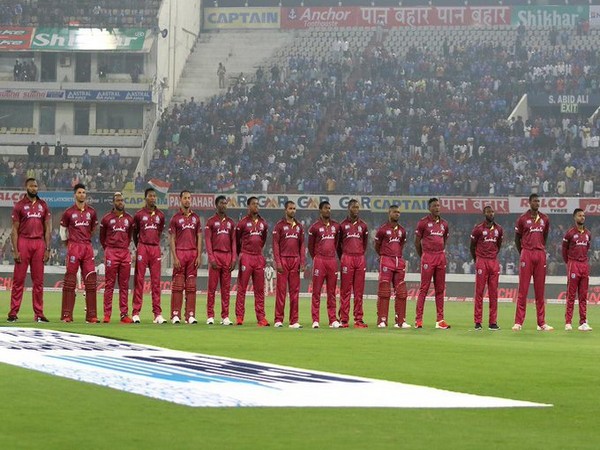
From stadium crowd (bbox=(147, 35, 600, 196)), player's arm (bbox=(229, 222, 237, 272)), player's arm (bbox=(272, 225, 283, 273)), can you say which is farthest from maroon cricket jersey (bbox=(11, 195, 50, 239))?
stadium crowd (bbox=(147, 35, 600, 196))

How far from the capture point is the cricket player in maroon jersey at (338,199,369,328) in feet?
75.5

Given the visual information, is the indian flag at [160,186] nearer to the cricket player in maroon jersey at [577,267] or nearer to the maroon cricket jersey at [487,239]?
the maroon cricket jersey at [487,239]

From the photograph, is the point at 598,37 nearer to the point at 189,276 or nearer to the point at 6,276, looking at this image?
the point at 6,276

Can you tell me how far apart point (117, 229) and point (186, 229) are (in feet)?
3.86

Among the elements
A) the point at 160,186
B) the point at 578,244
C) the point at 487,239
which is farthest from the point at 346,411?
the point at 160,186

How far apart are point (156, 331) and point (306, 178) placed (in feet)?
116

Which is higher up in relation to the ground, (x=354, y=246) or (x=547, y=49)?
(x=547, y=49)

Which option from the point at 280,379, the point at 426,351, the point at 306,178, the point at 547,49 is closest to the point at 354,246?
the point at 426,351

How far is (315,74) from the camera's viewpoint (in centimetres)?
6288

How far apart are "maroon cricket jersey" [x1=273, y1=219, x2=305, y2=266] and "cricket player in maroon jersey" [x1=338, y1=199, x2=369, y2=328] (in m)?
0.76

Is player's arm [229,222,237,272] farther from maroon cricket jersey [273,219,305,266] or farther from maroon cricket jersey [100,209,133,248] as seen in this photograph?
maroon cricket jersey [100,209,133,248]

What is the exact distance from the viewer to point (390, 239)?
76.3ft

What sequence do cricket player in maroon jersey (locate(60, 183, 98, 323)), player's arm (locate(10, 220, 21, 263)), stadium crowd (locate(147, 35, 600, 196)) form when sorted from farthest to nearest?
stadium crowd (locate(147, 35, 600, 196)) → cricket player in maroon jersey (locate(60, 183, 98, 323)) → player's arm (locate(10, 220, 21, 263))

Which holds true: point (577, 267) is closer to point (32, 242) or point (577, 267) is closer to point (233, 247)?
point (233, 247)
